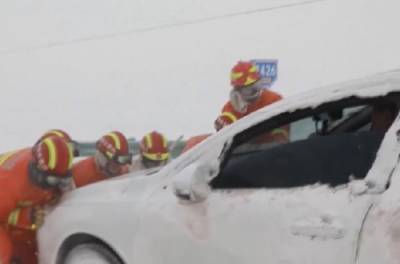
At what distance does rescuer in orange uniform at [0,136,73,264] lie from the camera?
3.99 metres

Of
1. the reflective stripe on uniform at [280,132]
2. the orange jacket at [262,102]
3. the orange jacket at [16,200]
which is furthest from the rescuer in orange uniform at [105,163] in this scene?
the reflective stripe on uniform at [280,132]

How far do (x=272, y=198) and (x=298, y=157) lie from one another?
26 cm

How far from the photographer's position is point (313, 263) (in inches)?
98.5

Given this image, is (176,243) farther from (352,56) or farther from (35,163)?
(352,56)

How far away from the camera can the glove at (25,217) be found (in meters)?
4.07

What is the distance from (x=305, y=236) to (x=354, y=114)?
121cm

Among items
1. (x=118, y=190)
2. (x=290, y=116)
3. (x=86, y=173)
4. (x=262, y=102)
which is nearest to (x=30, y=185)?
(x=118, y=190)

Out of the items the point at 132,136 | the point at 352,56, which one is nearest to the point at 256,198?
the point at 352,56

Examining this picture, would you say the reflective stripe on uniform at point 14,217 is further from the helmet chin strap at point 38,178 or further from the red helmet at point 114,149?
the red helmet at point 114,149

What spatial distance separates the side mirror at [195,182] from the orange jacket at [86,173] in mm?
1997

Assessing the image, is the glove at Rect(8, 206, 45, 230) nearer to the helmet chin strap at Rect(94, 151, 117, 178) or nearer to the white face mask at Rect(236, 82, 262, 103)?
the helmet chin strap at Rect(94, 151, 117, 178)

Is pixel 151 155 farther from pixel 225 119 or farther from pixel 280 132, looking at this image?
pixel 280 132

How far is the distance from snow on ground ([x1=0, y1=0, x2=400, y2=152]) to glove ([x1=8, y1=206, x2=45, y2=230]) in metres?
5.86

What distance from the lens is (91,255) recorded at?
3.51 metres
